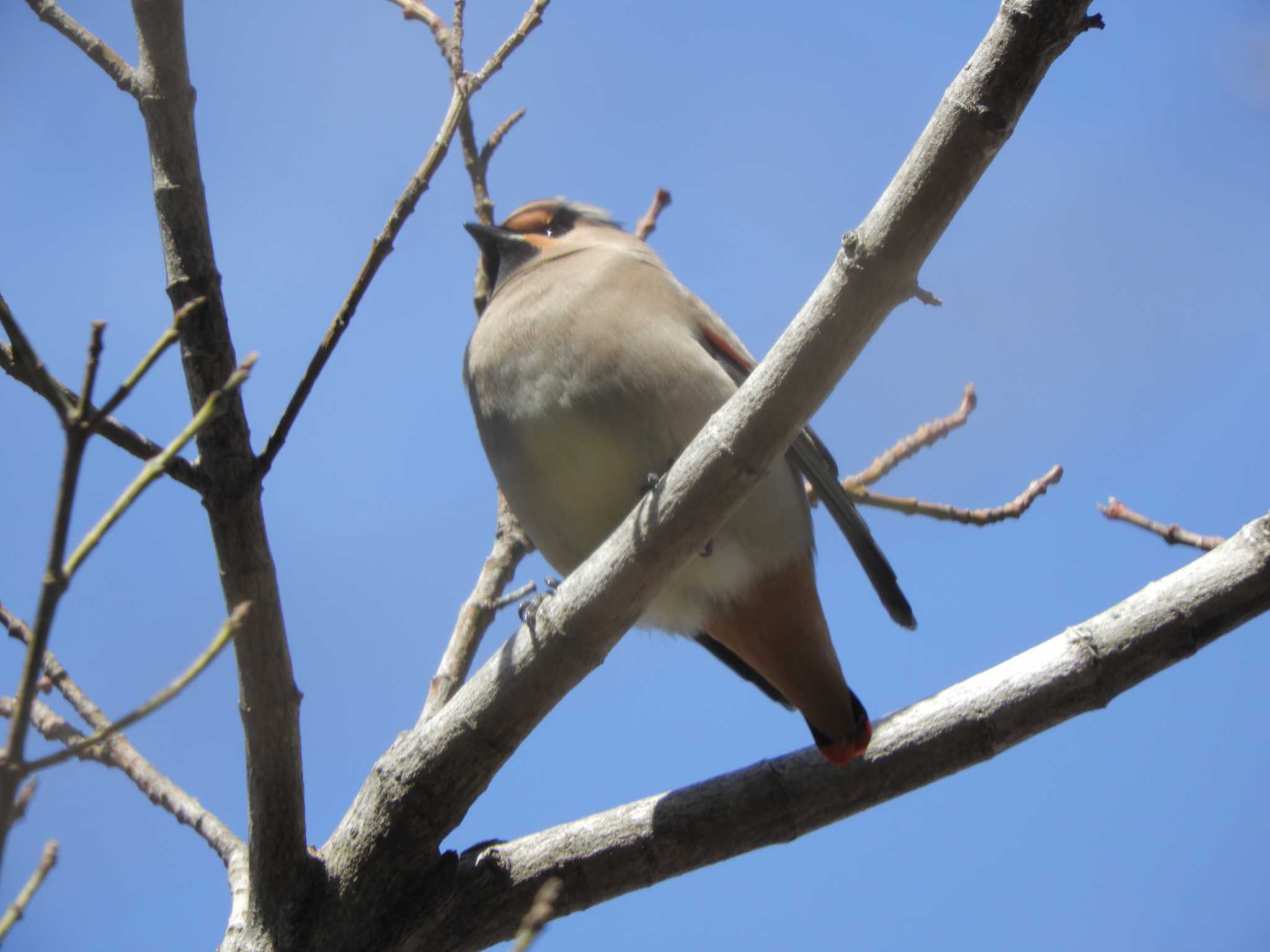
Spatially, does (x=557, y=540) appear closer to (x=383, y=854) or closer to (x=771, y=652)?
(x=771, y=652)

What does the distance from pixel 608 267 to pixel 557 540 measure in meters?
0.95

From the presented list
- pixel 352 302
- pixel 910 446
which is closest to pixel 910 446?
pixel 910 446

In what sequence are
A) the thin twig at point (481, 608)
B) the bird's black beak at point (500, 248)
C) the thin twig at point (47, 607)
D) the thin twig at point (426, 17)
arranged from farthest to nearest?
the bird's black beak at point (500, 248), the thin twig at point (426, 17), the thin twig at point (481, 608), the thin twig at point (47, 607)

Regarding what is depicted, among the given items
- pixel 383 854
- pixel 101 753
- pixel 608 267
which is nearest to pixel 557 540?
pixel 608 267

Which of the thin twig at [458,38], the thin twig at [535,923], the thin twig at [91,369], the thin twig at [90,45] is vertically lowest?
the thin twig at [535,923]

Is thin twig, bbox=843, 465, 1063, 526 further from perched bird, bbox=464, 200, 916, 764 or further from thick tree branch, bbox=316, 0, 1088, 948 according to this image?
thick tree branch, bbox=316, 0, 1088, 948

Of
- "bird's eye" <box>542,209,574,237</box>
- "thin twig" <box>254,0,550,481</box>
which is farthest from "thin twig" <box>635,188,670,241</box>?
"thin twig" <box>254,0,550,481</box>

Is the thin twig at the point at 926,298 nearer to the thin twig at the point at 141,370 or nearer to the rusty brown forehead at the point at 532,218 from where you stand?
the thin twig at the point at 141,370

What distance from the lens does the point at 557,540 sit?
141 inches

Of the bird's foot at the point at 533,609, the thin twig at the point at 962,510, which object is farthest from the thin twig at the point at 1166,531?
the bird's foot at the point at 533,609

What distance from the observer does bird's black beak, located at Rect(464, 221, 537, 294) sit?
4555 millimetres

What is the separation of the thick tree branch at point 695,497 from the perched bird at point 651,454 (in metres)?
0.79

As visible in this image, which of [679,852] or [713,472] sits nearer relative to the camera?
[713,472]

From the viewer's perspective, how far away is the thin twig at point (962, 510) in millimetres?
3939
